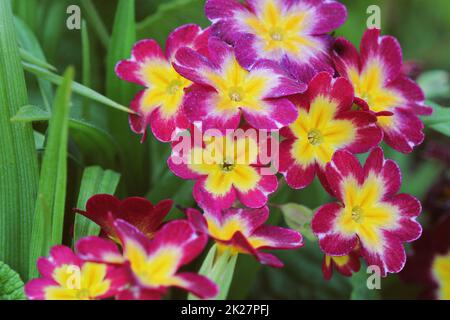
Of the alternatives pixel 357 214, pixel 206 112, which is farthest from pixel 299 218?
pixel 206 112

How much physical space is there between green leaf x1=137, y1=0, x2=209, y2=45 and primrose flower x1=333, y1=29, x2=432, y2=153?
0.89 ft

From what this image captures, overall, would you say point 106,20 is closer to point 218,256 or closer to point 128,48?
point 128,48

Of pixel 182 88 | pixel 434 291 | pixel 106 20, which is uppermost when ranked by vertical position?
pixel 106 20

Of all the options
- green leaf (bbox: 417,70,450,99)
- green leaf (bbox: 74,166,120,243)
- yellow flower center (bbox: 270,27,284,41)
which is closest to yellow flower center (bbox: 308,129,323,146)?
yellow flower center (bbox: 270,27,284,41)

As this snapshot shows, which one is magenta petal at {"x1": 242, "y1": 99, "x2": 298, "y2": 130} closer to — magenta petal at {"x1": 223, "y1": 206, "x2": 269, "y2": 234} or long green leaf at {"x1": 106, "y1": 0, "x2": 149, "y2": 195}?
magenta petal at {"x1": 223, "y1": 206, "x2": 269, "y2": 234}

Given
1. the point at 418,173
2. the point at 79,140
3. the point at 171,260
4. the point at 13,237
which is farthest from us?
the point at 418,173

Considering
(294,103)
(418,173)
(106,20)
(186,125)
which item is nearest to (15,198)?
(186,125)

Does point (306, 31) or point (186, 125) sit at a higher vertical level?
point (306, 31)

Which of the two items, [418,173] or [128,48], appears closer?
[128,48]

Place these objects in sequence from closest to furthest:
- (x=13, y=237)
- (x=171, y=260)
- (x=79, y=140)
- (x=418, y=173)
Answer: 1. (x=171, y=260)
2. (x=13, y=237)
3. (x=79, y=140)
4. (x=418, y=173)

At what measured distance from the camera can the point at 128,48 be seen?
765 mm

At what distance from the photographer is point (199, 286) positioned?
20.9 inches

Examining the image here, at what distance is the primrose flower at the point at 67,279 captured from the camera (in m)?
0.56

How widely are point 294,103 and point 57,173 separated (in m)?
0.24
